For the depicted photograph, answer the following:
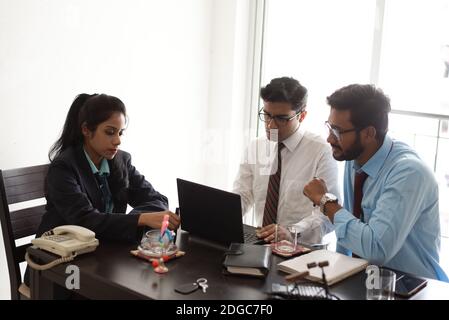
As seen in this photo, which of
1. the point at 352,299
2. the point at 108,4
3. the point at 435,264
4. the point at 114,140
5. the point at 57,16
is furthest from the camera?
the point at 108,4

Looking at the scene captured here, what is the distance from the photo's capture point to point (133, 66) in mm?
3068

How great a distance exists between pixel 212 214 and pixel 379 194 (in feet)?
2.00

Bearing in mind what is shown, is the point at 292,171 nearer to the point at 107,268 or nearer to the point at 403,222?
the point at 403,222

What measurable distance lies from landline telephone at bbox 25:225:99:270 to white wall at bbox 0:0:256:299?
2.76 ft

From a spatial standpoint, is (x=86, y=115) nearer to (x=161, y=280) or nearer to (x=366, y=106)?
(x=161, y=280)

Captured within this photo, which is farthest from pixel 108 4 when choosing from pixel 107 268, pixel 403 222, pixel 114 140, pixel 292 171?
pixel 403 222

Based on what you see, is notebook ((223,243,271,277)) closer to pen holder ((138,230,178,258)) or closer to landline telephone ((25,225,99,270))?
pen holder ((138,230,178,258))

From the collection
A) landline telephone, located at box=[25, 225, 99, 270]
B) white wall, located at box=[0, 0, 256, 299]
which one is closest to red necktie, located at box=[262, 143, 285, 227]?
landline telephone, located at box=[25, 225, 99, 270]

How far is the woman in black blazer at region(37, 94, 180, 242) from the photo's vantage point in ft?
6.26

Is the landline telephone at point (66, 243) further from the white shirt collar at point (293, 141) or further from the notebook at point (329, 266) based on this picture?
the white shirt collar at point (293, 141)

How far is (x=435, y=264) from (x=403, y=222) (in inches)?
11.0

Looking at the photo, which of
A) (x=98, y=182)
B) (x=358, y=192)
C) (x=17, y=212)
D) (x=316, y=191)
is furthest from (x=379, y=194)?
(x=17, y=212)

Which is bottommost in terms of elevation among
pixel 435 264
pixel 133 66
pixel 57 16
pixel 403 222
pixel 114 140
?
pixel 435 264

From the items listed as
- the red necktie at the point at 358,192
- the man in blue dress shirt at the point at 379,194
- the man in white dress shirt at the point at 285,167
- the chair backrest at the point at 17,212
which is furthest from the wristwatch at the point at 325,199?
the chair backrest at the point at 17,212
